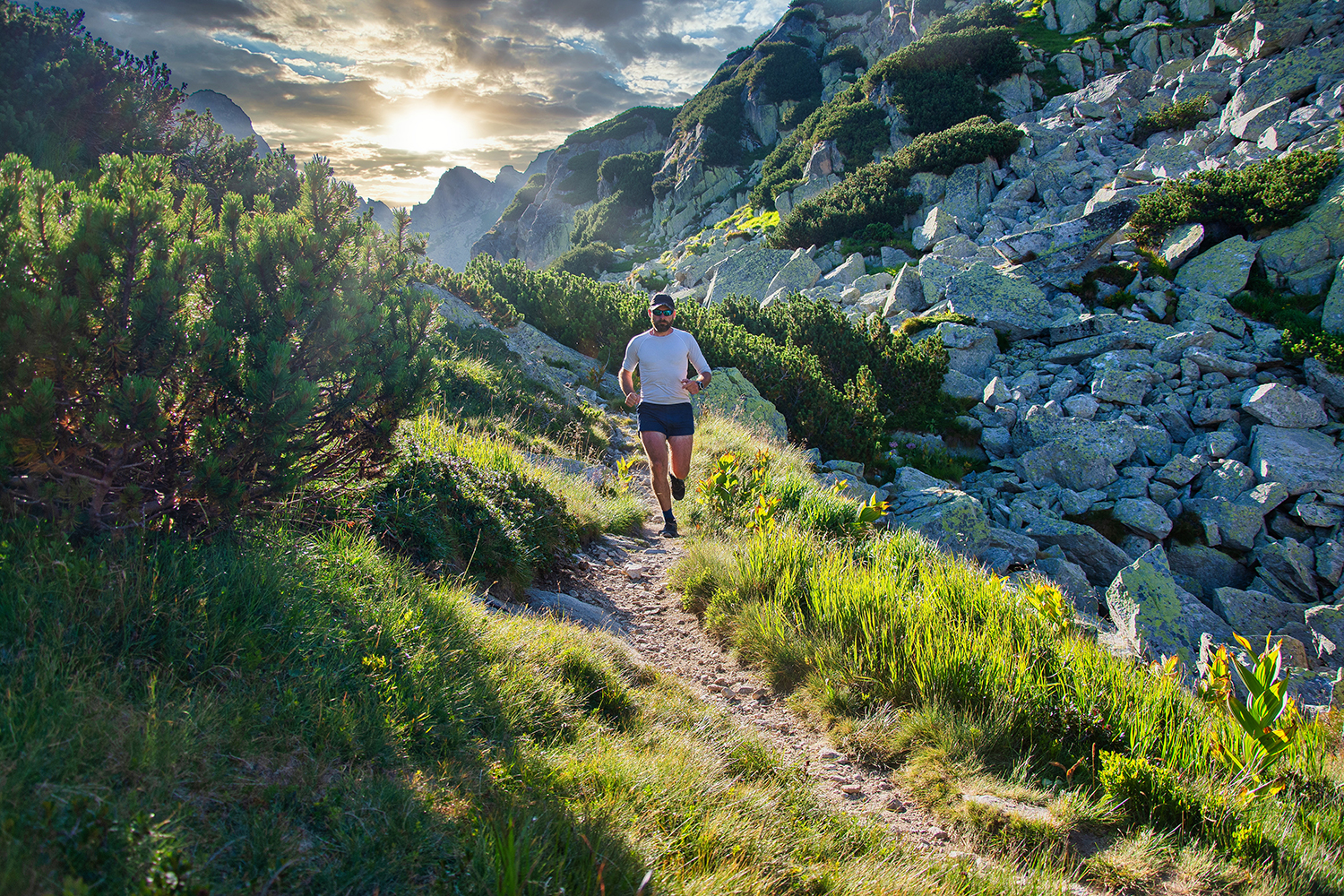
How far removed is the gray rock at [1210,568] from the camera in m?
10.7

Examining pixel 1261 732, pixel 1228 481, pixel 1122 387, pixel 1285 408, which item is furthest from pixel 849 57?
pixel 1261 732

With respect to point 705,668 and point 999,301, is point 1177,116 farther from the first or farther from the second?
point 705,668

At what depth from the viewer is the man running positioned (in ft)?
23.5

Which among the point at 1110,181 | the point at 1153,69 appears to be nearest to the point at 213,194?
the point at 1110,181

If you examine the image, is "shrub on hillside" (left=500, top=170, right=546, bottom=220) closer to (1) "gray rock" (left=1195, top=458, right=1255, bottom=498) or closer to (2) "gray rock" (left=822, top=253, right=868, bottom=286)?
(2) "gray rock" (left=822, top=253, right=868, bottom=286)

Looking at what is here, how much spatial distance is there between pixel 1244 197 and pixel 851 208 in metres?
13.7

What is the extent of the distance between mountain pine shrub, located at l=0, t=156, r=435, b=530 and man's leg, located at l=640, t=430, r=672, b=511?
3282mm

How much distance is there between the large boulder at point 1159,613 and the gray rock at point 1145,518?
2772 millimetres

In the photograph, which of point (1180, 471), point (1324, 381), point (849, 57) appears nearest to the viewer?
point (1180, 471)

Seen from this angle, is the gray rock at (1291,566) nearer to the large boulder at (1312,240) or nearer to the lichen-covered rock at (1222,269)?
the lichen-covered rock at (1222,269)

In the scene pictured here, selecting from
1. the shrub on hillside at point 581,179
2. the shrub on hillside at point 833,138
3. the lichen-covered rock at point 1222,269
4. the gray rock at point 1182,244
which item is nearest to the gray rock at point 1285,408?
the lichen-covered rock at point 1222,269

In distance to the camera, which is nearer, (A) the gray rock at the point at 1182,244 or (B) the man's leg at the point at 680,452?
(B) the man's leg at the point at 680,452

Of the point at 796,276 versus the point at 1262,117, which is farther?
the point at 796,276

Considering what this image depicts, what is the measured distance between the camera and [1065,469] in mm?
12711
